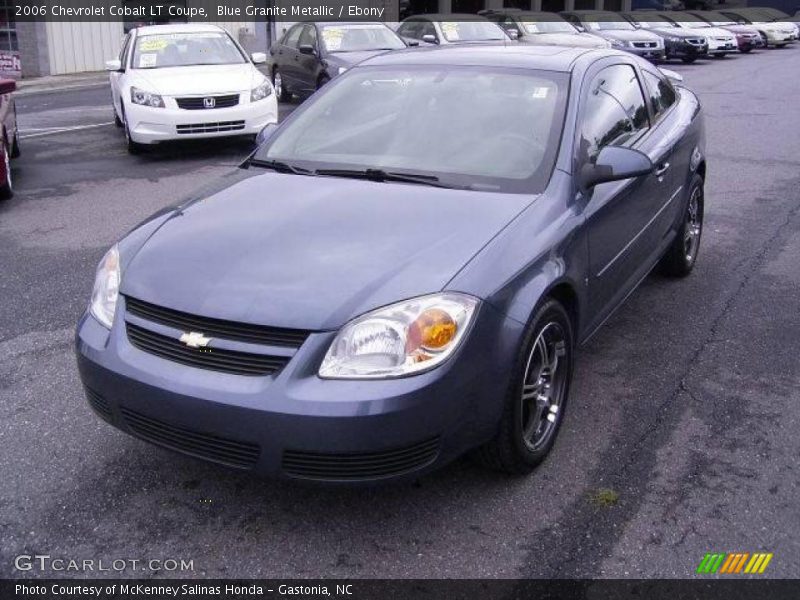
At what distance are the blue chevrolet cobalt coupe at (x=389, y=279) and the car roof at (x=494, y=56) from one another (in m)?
0.02

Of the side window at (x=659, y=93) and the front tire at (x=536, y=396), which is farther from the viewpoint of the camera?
the side window at (x=659, y=93)

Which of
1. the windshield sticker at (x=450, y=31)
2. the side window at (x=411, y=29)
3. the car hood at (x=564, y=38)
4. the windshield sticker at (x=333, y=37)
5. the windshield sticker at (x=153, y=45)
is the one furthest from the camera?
the car hood at (x=564, y=38)

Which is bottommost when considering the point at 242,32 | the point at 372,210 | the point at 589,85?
the point at 242,32

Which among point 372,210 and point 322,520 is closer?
point 322,520

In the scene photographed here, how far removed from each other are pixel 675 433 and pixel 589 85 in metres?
1.73

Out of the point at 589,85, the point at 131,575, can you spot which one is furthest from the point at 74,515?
the point at 589,85

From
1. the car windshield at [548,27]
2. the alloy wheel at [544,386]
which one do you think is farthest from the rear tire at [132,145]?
the car windshield at [548,27]

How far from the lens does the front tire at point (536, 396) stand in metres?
3.31

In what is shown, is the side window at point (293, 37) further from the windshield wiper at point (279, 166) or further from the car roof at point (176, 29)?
the windshield wiper at point (279, 166)

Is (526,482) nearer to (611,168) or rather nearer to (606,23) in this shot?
(611,168)

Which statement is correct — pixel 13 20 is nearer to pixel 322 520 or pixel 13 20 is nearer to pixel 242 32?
pixel 242 32

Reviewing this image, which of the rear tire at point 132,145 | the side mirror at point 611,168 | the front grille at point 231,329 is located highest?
the side mirror at point 611,168

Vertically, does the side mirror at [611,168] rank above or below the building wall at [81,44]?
above

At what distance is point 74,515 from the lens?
3303 mm
